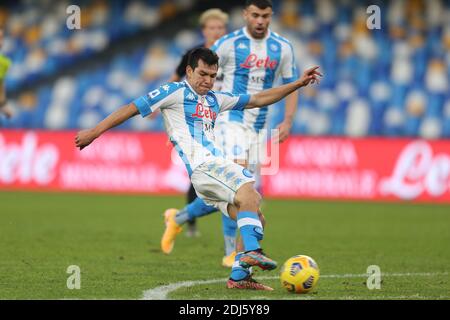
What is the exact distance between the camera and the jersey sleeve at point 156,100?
23.4 feet

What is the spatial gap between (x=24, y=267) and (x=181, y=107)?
215 centimetres

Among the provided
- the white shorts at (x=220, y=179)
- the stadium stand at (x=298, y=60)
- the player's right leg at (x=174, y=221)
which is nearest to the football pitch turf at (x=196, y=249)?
the player's right leg at (x=174, y=221)

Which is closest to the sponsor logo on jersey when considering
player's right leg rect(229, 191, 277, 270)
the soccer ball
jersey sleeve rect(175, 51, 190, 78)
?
player's right leg rect(229, 191, 277, 270)

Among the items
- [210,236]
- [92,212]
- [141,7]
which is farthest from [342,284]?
[141,7]

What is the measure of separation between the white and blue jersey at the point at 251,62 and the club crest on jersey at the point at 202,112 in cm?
146

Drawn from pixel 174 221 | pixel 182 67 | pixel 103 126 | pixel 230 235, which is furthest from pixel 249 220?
pixel 182 67

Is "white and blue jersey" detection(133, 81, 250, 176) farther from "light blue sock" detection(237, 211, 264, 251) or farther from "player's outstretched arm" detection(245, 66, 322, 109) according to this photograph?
"light blue sock" detection(237, 211, 264, 251)

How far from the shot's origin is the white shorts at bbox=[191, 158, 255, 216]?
278 inches

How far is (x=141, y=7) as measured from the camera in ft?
78.3

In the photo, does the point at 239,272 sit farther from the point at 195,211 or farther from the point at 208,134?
the point at 195,211

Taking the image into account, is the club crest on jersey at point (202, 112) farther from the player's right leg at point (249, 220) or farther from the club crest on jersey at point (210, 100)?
the player's right leg at point (249, 220)

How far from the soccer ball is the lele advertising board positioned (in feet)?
35.8
